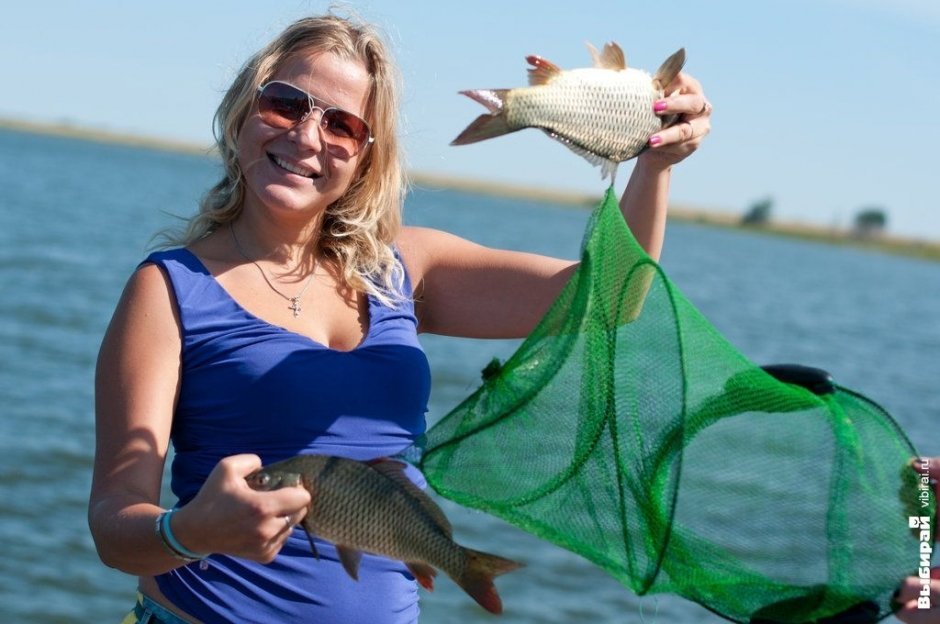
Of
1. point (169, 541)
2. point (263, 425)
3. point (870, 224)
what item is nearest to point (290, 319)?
point (263, 425)

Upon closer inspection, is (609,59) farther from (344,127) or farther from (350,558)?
(350,558)

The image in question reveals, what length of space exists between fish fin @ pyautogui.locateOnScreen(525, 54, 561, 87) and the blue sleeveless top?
3.06ft

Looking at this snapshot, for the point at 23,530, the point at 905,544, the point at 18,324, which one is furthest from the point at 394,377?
the point at 18,324

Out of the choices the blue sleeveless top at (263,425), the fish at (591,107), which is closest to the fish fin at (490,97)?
the fish at (591,107)

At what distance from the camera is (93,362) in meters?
15.9

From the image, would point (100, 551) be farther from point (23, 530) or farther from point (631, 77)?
point (23, 530)

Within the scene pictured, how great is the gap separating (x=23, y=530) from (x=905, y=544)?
8540 mm

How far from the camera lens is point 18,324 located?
17984mm

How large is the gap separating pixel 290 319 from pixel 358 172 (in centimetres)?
57

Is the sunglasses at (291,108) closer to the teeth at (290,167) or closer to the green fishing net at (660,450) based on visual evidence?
the teeth at (290,167)

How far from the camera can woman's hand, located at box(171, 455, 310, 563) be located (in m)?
2.75

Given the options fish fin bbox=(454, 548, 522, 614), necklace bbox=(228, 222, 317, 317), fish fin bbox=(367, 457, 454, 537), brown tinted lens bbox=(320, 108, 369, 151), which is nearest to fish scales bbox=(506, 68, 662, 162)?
brown tinted lens bbox=(320, 108, 369, 151)

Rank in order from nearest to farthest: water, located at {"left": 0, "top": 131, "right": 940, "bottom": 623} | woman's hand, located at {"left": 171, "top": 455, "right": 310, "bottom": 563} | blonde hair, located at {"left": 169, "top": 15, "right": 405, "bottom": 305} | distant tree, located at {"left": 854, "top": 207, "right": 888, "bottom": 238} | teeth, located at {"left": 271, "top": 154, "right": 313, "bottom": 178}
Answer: woman's hand, located at {"left": 171, "top": 455, "right": 310, "bottom": 563}, teeth, located at {"left": 271, "top": 154, "right": 313, "bottom": 178}, blonde hair, located at {"left": 169, "top": 15, "right": 405, "bottom": 305}, water, located at {"left": 0, "top": 131, "right": 940, "bottom": 623}, distant tree, located at {"left": 854, "top": 207, "right": 888, "bottom": 238}

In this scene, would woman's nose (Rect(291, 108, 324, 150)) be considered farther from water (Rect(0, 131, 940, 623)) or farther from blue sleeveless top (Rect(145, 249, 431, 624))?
water (Rect(0, 131, 940, 623))
